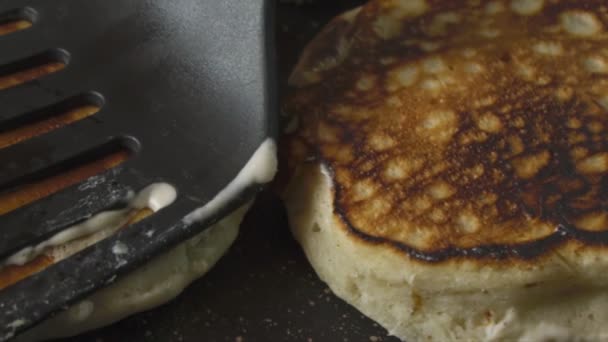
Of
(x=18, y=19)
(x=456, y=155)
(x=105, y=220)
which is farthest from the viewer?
(x=18, y=19)

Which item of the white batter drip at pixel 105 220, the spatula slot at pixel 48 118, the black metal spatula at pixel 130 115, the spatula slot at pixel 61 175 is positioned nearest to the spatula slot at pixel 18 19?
the black metal spatula at pixel 130 115

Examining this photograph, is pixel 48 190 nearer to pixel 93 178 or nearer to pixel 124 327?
pixel 93 178

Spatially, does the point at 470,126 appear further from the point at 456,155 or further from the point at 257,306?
the point at 257,306

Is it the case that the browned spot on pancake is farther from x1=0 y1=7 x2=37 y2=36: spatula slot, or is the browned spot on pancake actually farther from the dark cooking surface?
x1=0 y1=7 x2=37 y2=36: spatula slot

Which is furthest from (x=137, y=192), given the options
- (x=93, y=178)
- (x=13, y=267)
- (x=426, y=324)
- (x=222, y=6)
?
(x=426, y=324)

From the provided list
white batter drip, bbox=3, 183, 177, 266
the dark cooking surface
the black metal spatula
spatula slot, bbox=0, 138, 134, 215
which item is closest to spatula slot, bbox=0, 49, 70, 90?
the black metal spatula

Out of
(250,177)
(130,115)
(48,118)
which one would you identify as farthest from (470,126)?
(48,118)
